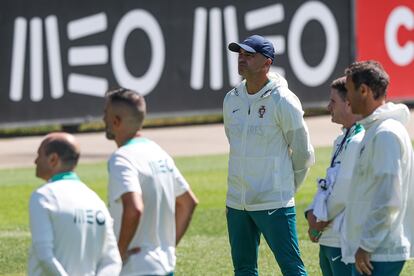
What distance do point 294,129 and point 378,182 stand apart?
218 cm

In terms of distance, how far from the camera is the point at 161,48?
22469 millimetres

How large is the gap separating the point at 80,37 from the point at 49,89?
3.77 ft

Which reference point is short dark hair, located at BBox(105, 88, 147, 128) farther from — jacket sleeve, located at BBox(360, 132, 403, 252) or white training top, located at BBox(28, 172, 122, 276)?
jacket sleeve, located at BBox(360, 132, 403, 252)

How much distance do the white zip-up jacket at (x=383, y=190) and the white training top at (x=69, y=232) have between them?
1402mm

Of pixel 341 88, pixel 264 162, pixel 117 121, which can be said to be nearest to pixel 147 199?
pixel 117 121

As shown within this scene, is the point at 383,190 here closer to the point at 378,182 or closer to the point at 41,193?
the point at 378,182

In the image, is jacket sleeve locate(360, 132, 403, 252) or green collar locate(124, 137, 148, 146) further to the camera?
green collar locate(124, 137, 148, 146)

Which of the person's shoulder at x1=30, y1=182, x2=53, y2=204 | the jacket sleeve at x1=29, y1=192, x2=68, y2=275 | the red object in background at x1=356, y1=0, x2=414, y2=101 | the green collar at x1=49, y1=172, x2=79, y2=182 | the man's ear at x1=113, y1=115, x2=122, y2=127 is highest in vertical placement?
the man's ear at x1=113, y1=115, x2=122, y2=127

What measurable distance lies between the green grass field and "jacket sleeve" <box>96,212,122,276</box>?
457cm

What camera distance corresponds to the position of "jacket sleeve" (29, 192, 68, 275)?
239 inches

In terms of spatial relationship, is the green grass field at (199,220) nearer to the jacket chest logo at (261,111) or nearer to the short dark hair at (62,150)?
the jacket chest logo at (261,111)

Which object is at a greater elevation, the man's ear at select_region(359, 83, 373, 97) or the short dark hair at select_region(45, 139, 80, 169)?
the man's ear at select_region(359, 83, 373, 97)

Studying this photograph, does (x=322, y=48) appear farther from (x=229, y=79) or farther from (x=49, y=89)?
(x=49, y=89)

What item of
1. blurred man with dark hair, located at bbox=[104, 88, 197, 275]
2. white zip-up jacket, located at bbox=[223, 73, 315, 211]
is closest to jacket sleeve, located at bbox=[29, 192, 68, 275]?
blurred man with dark hair, located at bbox=[104, 88, 197, 275]
